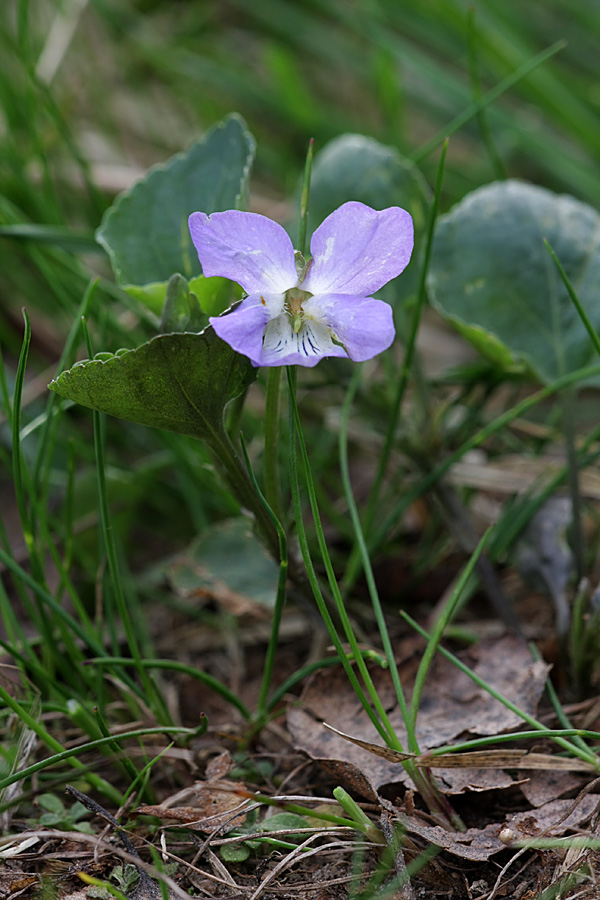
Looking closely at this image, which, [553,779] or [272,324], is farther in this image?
[553,779]

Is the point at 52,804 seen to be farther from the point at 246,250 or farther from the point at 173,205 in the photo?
the point at 173,205

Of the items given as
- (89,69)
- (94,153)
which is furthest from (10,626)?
(89,69)

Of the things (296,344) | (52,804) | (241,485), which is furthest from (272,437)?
(52,804)

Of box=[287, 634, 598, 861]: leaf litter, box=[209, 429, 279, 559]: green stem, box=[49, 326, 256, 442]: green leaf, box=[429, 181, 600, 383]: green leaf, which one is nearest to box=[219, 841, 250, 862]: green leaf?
box=[287, 634, 598, 861]: leaf litter

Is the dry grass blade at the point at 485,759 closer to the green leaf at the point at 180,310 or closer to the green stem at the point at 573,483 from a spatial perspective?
the green stem at the point at 573,483

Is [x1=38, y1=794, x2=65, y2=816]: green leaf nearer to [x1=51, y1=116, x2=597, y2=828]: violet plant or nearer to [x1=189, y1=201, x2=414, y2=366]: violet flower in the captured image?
[x1=51, y1=116, x2=597, y2=828]: violet plant

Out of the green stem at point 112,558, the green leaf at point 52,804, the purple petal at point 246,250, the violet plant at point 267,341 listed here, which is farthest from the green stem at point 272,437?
the green leaf at point 52,804

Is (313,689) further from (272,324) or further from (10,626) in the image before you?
→ (272,324)
